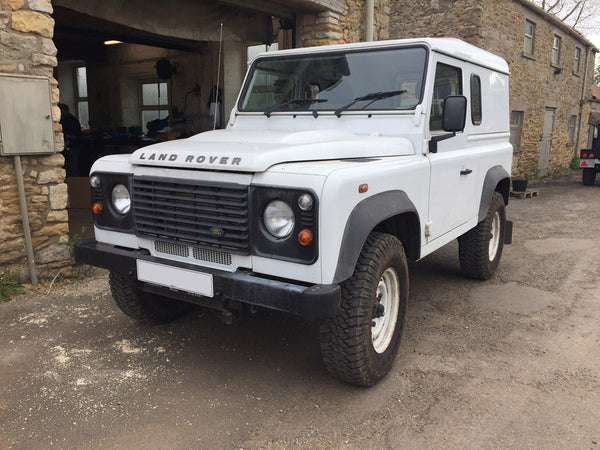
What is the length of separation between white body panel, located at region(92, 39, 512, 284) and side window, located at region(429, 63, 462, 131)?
7 cm

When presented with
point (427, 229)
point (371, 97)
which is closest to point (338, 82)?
point (371, 97)

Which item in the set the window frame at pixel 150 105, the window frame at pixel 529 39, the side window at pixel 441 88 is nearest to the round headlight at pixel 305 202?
the side window at pixel 441 88

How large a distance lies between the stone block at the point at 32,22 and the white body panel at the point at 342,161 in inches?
73.8

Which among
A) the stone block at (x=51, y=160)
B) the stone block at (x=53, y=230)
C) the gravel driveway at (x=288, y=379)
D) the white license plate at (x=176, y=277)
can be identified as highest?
the stone block at (x=51, y=160)

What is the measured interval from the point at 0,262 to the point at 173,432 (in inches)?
109

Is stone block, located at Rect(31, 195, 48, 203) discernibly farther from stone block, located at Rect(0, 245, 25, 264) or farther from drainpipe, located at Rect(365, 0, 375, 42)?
drainpipe, located at Rect(365, 0, 375, 42)

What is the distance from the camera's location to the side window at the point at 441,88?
11.4 ft

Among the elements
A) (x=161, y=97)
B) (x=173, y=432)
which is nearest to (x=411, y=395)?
(x=173, y=432)

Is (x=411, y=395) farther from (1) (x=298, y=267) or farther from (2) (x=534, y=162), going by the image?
(2) (x=534, y=162)

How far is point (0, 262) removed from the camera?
4301 millimetres

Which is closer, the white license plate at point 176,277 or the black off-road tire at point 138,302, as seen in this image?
the white license plate at point 176,277

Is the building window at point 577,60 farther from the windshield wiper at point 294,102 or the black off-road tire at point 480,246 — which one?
the windshield wiper at point 294,102

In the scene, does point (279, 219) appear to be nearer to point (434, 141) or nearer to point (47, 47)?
point (434, 141)

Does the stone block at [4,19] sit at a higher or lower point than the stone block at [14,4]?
lower
